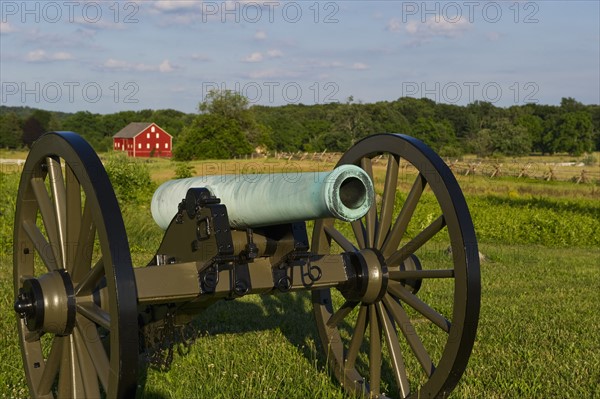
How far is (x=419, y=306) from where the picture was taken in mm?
4348

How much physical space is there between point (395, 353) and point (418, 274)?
1.80ft

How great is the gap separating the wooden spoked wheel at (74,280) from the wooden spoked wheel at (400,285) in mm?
1630

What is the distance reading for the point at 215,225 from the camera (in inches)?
153

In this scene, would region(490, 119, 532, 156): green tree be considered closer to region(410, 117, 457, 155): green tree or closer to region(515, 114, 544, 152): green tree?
region(410, 117, 457, 155): green tree

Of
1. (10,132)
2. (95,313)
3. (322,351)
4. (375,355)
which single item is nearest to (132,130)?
(10,132)

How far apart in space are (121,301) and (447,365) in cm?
189

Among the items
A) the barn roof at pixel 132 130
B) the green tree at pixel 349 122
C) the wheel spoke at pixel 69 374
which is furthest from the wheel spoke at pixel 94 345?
the barn roof at pixel 132 130

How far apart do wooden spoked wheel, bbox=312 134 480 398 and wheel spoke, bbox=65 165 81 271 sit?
1648mm

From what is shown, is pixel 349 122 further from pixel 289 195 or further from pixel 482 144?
pixel 289 195

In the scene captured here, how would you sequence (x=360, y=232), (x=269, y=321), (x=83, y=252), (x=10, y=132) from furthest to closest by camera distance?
(x=10, y=132) → (x=269, y=321) → (x=360, y=232) → (x=83, y=252)

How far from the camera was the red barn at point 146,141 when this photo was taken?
94188mm

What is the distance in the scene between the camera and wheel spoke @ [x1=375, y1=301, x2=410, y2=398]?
4.54m

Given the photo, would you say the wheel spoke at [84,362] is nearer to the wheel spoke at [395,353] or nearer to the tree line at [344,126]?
the wheel spoke at [395,353]

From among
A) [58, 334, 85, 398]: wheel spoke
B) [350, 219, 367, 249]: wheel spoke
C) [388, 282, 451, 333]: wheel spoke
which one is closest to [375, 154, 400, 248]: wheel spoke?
[350, 219, 367, 249]: wheel spoke
